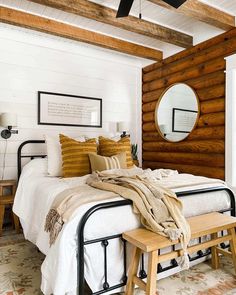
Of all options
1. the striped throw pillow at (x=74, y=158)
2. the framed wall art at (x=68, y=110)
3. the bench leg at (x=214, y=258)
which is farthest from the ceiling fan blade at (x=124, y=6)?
the bench leg at (x=214, y=258)

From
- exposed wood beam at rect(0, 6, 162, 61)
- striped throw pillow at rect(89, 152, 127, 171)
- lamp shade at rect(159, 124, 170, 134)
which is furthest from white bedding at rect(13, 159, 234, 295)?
exposed wood beam at rect(0, 6, 162, 61)

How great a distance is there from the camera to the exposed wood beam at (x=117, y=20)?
8.15 feet

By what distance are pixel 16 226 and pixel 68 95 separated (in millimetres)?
1977

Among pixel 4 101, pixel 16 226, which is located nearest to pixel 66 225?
pixel 16 226

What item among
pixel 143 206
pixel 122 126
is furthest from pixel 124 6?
pixel 122 126

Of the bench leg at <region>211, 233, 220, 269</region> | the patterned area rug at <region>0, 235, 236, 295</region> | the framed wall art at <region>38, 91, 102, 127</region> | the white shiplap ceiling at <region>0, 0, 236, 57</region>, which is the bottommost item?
the patterned area rug at <region>0, 235, 236, 295</region>

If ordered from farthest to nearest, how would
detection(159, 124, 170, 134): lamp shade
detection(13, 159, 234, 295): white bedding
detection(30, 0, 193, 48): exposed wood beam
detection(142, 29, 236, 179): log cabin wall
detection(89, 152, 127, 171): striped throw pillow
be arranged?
detection(159, 124, 170, 134): lamp shade, detection(142, 29, 236, 179): log cabin wall, detection(89, 152, 127, 171): striped throw pillow, detection(30, 0, 193, 48): exposed wood beam, detection(13, 159, 234, 295): white bedding

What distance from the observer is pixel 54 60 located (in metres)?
Result: 3.64

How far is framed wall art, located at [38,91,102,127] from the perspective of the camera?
355cm

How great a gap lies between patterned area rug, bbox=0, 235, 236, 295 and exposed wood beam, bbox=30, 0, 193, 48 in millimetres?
2520

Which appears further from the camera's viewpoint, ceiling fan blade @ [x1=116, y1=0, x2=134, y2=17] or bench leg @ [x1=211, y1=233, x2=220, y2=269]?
bench leg @ [x1=211, y1=233, x2=220, y2=269]

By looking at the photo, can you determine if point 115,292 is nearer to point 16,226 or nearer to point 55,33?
point 16,226

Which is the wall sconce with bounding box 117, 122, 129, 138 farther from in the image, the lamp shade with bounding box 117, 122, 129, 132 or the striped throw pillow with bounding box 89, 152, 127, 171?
the striped throw pillow with bounding box 89, 152, 127, 171

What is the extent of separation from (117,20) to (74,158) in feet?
5.43
